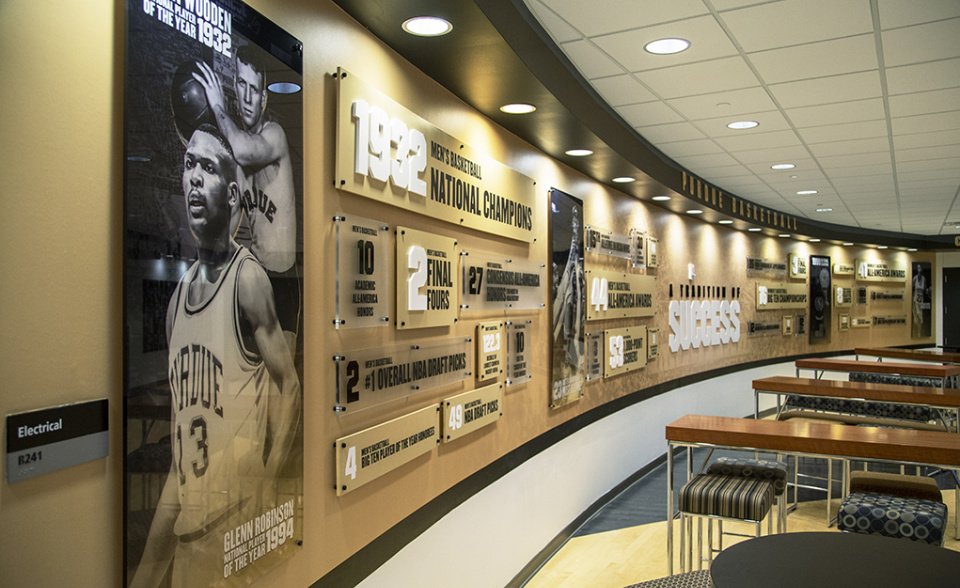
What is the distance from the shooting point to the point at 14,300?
1212 millimetres

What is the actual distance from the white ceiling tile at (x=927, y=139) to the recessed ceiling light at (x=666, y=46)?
2725mm

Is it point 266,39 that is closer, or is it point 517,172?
point 266,39

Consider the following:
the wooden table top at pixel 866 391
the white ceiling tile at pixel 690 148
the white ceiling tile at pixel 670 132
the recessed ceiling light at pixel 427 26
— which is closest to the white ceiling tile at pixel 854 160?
the white ceiling tile at pixel 690 148

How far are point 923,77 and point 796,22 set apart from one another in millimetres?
1261

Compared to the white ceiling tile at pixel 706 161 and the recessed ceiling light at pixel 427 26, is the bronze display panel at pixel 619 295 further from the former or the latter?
the recessed ceiling light at pixel 427 26

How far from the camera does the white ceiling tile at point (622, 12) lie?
2.78 metres

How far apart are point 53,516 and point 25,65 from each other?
82 cm

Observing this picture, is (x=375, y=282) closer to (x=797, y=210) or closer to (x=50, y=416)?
(x=50, y=416)

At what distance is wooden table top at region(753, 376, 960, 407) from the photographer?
529 centimetres

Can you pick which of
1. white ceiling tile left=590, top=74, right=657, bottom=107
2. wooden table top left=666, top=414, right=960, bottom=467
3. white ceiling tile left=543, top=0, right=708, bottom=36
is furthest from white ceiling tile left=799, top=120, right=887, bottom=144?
white ceiling tile left=543, top=0, right=708, bottom=36

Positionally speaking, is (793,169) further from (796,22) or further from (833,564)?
(833,564)

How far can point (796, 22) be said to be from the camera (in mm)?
2961

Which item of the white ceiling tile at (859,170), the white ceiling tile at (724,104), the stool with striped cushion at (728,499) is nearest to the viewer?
the stool with striped cushion at (728,499)

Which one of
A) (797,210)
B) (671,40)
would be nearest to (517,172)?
(671,40)
